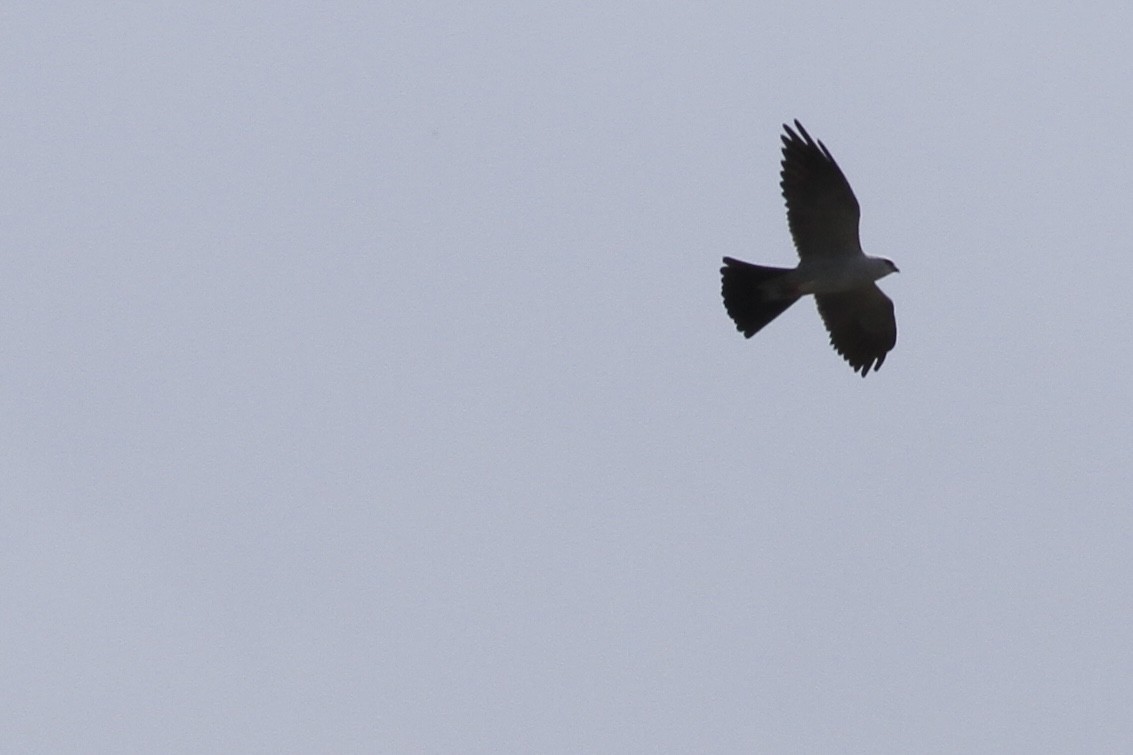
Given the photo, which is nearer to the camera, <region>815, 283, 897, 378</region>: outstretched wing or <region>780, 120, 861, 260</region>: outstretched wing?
<region>780, 120, 861, 260</region>: outstretched wing

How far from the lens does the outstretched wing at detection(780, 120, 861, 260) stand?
2350 centimetres

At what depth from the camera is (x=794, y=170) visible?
23625mm

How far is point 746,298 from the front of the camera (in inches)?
958

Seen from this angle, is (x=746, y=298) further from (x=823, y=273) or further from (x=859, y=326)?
(x=859, y=326)

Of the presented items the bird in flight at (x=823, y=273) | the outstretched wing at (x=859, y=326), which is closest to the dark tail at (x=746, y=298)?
the bird in flight at (x=823, y=273)

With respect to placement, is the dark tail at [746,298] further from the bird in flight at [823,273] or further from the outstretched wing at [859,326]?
the outstretched wing at [859,326]

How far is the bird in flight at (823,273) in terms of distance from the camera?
2356cm

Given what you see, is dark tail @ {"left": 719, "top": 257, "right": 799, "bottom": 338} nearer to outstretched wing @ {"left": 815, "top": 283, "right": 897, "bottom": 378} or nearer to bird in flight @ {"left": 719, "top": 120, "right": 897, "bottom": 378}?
bird in flight @ {"left": 719, "top": 120, "right": 897, "bottom": 378}

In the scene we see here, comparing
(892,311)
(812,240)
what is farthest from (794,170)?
(892,311)

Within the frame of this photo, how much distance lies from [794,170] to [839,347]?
2.55m

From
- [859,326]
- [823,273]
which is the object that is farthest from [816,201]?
[859,326]

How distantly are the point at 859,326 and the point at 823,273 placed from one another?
1.27 metres

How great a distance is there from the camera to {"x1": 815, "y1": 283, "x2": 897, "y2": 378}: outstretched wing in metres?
24.9

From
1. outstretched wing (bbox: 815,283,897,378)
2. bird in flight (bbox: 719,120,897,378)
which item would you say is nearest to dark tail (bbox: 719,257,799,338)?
bird in flight (bbox: 719,120,897,378)
